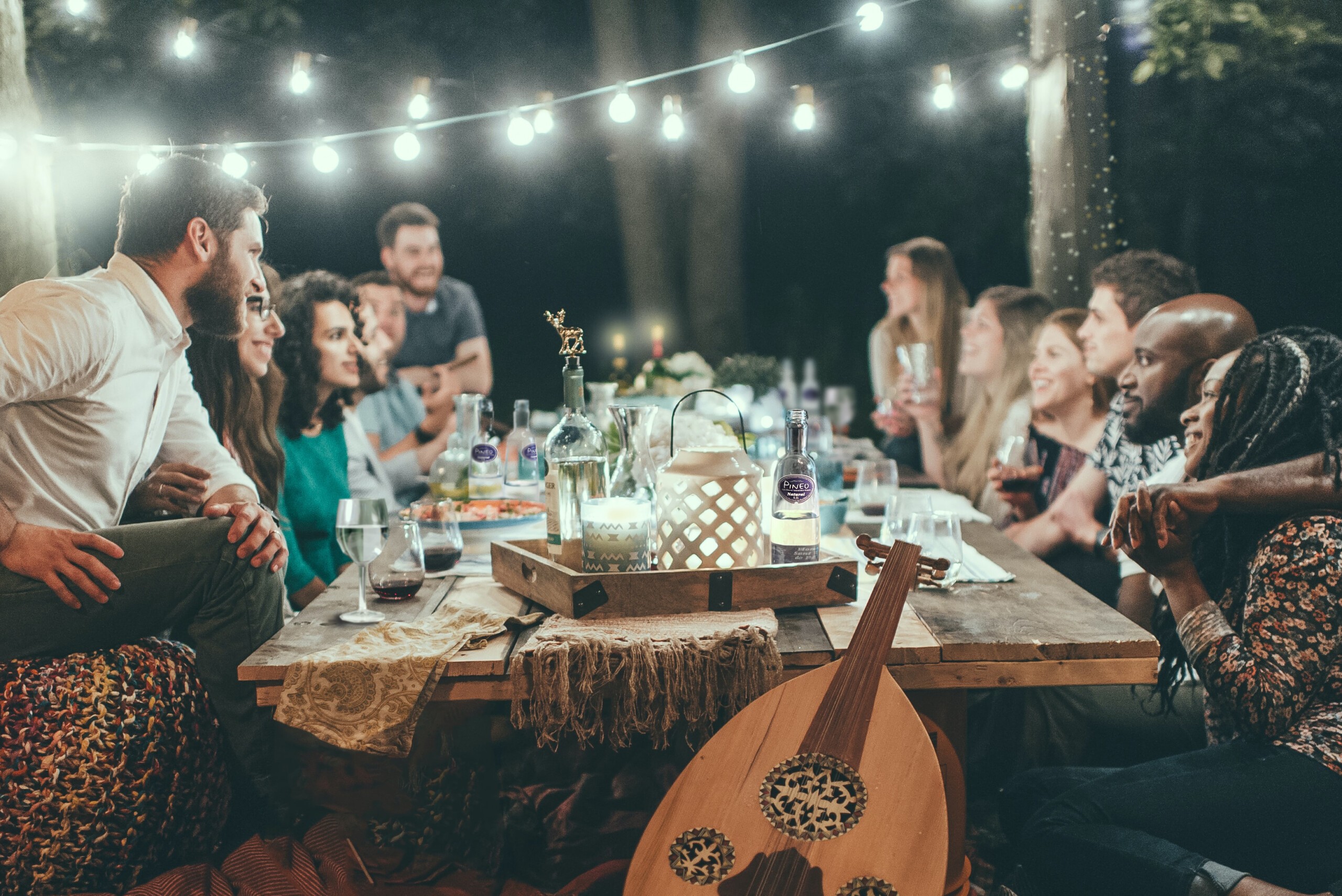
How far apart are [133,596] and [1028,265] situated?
3.19 meters

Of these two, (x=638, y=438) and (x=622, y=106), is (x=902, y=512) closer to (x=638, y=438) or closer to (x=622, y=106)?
(x=638, y=438)

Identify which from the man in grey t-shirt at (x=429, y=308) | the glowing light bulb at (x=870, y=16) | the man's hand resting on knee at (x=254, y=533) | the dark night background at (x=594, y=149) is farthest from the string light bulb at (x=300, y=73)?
the man's hand resting on knee at (x=254, y=533)

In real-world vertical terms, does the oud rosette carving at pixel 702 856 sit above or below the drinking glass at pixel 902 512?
below

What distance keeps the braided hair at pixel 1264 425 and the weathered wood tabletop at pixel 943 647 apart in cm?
42

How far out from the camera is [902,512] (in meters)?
2.05

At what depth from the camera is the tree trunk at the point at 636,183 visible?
13.1ft

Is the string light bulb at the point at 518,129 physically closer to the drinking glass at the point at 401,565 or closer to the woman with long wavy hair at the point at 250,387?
the woman with long wavy hair at the point at 250,387

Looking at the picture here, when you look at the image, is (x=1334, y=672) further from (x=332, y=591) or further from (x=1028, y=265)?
(x=1028, y=265)

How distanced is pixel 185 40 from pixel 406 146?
84 cm

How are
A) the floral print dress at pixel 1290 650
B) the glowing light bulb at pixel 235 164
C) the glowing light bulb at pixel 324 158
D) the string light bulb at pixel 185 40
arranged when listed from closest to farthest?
1. the floral print dress at pixel 1290 650
2. the string light bulb at pixel 185 40
3. the glowing light bulb at pixel 235 164
4. the glowing light bulb at pixel 324 158

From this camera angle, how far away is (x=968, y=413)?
3881 millimetres

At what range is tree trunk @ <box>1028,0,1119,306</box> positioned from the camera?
3.37 meters

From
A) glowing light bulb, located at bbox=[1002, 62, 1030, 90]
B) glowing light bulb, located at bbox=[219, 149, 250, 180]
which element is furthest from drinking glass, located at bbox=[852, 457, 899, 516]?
glowing light bulb, located at bbox=[219, 149, 250, 180]

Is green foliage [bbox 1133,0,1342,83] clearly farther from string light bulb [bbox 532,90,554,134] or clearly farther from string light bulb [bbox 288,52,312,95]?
string light bulb [bbox 288,52,312,95]
